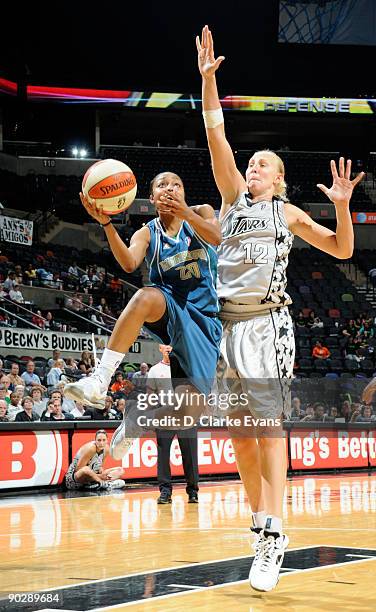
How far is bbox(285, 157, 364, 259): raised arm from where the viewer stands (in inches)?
187

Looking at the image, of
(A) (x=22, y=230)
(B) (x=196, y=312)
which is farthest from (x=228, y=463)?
(A) (x=22, y=230)

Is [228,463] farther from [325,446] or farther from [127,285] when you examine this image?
[127,285]

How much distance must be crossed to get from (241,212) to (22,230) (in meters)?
18.2

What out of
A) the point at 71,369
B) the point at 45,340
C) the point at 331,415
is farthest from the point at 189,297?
the point at 45,340

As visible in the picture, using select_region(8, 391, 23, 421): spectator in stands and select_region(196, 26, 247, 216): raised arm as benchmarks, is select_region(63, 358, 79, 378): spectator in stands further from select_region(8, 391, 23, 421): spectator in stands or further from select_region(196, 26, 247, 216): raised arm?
select_region(196, 26, 247, 216): raised arm

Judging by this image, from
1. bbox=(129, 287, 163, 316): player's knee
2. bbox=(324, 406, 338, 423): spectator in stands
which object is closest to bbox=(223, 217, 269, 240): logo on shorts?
bbox=(129, 287, 163, 316): player's knee

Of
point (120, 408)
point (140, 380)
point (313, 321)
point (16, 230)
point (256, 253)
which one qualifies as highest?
point (16, 230)

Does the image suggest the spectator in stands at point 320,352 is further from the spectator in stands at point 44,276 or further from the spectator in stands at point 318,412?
the spectator in stands at point 44,276

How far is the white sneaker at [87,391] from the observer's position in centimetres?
488

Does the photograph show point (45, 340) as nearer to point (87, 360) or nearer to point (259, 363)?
point (87, 360)

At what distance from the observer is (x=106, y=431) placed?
39.9 feet

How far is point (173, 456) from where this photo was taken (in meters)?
12.9

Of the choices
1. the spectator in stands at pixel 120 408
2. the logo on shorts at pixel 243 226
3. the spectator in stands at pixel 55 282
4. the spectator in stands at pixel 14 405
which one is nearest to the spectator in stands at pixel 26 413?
the spectator in stands at pixel 14 405

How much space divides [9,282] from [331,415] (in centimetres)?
753
